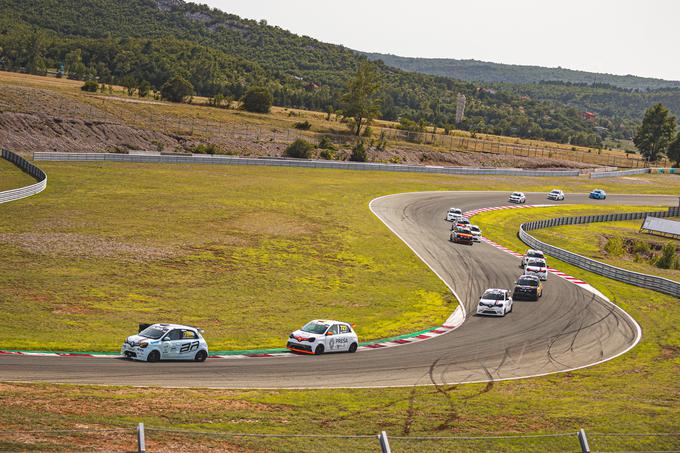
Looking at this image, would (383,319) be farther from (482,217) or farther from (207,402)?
(482,217)

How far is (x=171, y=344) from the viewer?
92.6ft

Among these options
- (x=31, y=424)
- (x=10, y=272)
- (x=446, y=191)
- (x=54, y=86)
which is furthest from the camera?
(x=54, y=86)

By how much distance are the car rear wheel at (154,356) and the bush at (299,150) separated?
3560 inches

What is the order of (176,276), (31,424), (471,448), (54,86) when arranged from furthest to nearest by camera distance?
(54,86) < (176,276) < (471,448) < (31,424)

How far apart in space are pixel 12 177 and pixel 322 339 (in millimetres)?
48535

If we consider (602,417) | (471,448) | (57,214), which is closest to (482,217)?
(57,214)

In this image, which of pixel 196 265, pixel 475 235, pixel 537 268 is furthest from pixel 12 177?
pixel 537 268

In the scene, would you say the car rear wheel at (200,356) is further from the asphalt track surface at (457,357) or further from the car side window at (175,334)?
the car side window at (175,334)

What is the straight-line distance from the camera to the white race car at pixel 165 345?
2769cm

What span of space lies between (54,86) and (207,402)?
111m

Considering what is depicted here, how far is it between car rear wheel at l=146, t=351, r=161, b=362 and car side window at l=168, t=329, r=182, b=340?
683 millimetres

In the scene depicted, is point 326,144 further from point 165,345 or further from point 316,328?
point 165,345

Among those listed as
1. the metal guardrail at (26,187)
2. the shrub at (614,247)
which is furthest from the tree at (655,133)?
the metal guardrail at (26,187)

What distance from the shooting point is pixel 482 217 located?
84125 millimetres
